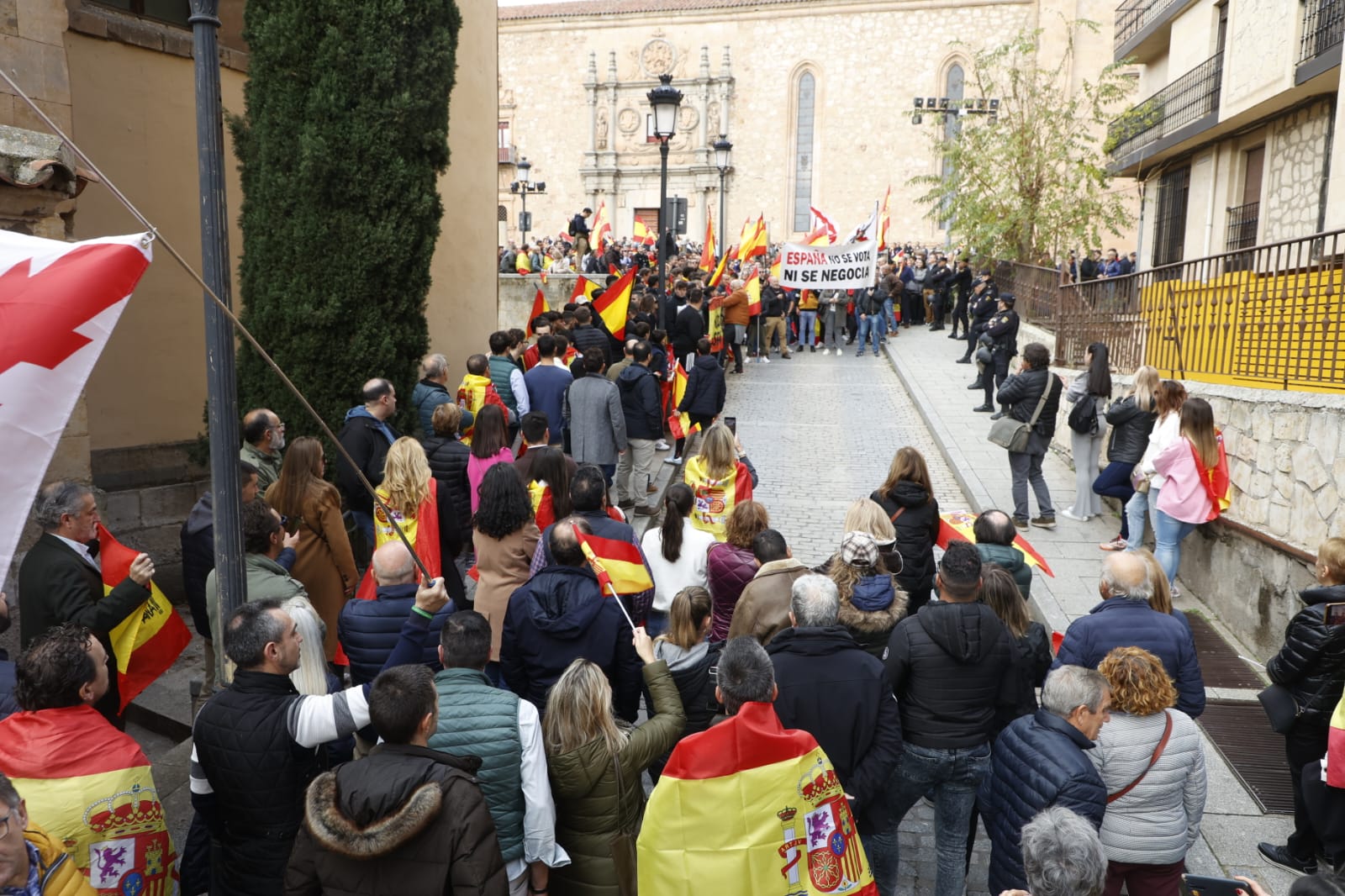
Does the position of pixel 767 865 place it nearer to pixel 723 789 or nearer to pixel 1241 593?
pixel 723 789

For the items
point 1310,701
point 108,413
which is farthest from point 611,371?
point 1310,701

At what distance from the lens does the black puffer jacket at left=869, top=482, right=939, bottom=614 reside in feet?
20.7

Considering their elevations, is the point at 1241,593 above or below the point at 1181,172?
below

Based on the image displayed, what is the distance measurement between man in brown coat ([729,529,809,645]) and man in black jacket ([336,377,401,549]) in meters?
3.22

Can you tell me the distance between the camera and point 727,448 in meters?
6.90

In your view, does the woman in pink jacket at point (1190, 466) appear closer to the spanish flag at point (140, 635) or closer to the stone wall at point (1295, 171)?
the spanish flag at point (140, 635)

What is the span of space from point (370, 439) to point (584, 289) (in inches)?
390

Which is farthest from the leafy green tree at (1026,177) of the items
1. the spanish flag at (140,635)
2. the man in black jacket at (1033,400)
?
the spanish flag at (140,635)

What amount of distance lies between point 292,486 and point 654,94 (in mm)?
8548

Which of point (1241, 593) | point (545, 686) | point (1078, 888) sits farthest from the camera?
point (1241, 593)

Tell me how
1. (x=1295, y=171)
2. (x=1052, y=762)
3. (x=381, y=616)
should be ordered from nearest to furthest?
1. (x=1052, y=762)
2. (x=381, y=616)
3. (x=1295, y=171)

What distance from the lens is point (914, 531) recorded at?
20.8ft

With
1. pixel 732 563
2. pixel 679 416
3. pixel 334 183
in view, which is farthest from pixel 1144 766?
pixel 679 416

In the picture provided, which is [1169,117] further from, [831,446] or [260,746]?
[260,746]
